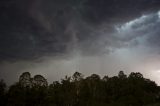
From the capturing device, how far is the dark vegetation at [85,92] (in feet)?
428

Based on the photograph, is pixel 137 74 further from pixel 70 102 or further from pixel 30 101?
pixel 30 101

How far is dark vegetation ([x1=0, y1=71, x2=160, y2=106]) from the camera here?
428 ft

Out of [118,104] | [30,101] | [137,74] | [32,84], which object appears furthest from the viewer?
[137,74]

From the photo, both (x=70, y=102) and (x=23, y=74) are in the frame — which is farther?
(x=23, y=74)

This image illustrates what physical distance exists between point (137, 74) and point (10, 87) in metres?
75.7

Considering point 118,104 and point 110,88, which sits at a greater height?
point 110,88

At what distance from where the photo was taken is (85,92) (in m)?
151

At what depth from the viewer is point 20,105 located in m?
129

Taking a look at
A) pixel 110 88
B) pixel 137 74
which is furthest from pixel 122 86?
pixel 137 74

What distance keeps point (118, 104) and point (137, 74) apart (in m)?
53.1

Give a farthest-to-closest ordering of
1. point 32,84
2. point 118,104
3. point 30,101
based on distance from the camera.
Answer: point 32,84 → point 30,101 → point 118,104

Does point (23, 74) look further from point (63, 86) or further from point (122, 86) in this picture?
point (122, 86)

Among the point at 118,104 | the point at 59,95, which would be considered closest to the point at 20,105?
the point at 59,95

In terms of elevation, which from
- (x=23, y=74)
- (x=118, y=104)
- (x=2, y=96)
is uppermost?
(x=23, y=74)
